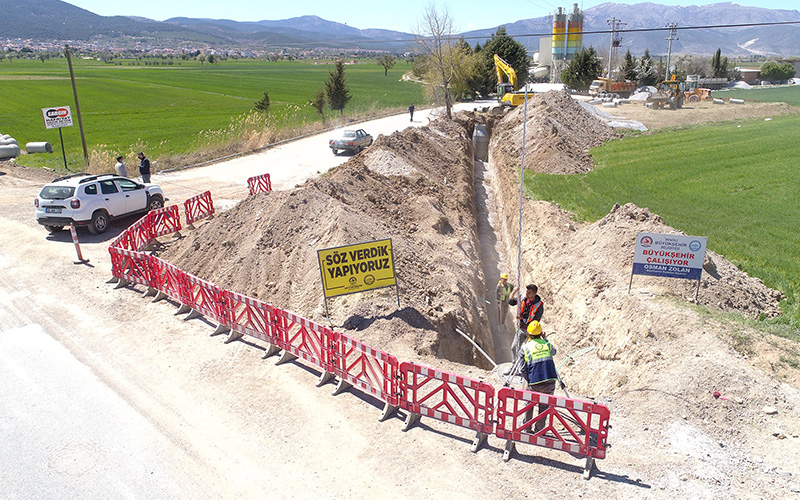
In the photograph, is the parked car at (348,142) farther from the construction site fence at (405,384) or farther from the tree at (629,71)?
the tree at (629,71)

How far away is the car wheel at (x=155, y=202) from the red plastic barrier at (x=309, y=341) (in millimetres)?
12471

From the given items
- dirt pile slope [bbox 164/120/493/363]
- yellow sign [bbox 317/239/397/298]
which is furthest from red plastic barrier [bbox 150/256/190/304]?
yellow sign [bbox 317/239/397/298]

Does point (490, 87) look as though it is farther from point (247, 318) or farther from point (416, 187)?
point (247, 318)

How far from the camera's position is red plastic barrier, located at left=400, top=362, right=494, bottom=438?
8273 millimetres

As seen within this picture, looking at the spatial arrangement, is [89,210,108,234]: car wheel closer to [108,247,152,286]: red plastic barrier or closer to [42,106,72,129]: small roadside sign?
[108,247,152,286]: red plastic barrier

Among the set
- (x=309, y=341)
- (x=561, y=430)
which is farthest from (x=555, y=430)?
(x=309, y=341)

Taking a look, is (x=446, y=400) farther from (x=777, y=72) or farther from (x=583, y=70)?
(x=777, y=72)

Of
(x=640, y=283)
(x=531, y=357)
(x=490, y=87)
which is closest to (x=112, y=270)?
(x=531, y=357)

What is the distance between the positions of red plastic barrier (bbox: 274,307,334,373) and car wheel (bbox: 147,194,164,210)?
40.9ft

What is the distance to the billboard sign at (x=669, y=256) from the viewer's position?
475 inches

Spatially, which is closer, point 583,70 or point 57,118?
point 57,118

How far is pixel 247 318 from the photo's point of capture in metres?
11.7

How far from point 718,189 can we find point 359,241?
19.7 meters

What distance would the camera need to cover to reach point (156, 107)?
6650cm
